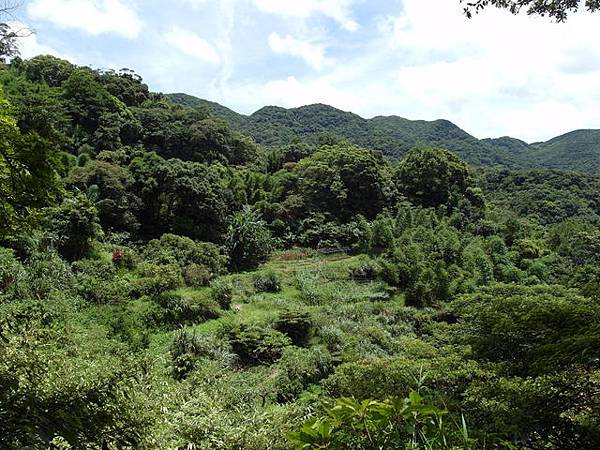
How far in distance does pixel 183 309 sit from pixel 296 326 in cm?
416

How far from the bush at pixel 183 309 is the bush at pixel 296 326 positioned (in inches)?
107

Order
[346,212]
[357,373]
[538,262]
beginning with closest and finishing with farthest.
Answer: [357,373]
[538,262]
[346,212]

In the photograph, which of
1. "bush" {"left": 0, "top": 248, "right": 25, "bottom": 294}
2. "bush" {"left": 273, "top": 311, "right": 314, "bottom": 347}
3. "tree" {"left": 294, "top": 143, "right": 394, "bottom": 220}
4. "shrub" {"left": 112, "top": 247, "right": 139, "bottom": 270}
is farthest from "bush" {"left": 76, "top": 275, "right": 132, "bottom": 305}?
"tree" {"left": 294, "top": 143, "right": 394, "bottom": 220}

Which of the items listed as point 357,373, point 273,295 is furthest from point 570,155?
point 357,373

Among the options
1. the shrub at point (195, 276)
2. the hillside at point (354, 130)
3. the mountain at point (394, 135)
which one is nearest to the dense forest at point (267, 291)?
the shrub at point (195, 276)

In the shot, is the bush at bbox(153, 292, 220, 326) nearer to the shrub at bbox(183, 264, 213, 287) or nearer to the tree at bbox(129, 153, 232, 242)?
the shrub at bbox(183, 264, 213, 287)

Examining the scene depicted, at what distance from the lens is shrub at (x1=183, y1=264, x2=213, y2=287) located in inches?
758

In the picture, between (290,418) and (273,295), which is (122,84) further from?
(290,418)

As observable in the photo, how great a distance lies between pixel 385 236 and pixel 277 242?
6.25 m

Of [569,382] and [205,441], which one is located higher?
[569,382]

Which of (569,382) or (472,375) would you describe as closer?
(569,382)

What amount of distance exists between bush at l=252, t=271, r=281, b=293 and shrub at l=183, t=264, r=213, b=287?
238 cm

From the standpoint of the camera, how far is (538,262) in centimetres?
2438

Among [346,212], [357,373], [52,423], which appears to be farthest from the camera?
[346,212]
